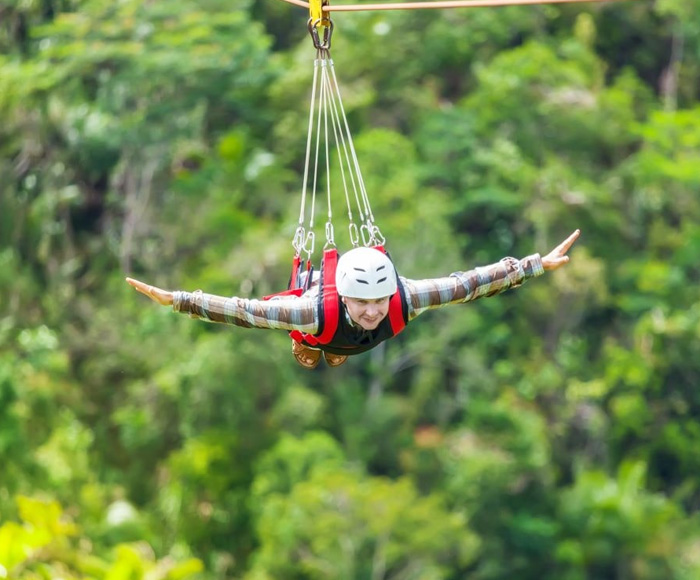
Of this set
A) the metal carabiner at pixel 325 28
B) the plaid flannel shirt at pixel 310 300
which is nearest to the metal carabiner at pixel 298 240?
the plaid flannel shirt at pixel 310 300

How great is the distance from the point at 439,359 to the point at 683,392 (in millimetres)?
4295

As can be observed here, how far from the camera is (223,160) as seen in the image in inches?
1095

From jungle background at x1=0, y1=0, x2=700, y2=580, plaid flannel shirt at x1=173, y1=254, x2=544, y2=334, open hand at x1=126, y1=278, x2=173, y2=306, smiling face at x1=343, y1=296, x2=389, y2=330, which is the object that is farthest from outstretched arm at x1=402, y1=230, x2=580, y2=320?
jungle background at x1=0, y1=0, x2=700, y2=580

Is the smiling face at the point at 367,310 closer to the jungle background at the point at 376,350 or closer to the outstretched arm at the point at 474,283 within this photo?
the outstretched arm at the point at 474,283

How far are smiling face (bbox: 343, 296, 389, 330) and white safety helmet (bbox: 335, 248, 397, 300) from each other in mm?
40

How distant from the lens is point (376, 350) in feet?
85.3

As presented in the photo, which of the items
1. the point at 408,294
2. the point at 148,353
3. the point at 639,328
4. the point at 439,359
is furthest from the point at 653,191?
the point at 408,294

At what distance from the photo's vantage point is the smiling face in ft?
25.9

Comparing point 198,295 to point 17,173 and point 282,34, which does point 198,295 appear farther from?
point 282,34

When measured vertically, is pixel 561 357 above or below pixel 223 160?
below

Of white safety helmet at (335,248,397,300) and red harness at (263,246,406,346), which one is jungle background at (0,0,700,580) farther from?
white safety helmet at (335,248,397,300)

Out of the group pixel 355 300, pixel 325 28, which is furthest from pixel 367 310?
pixel 325 28

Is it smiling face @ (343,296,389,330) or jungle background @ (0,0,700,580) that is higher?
smiling face @ (343,296,389,330)

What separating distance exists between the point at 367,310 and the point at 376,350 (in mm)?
18131
